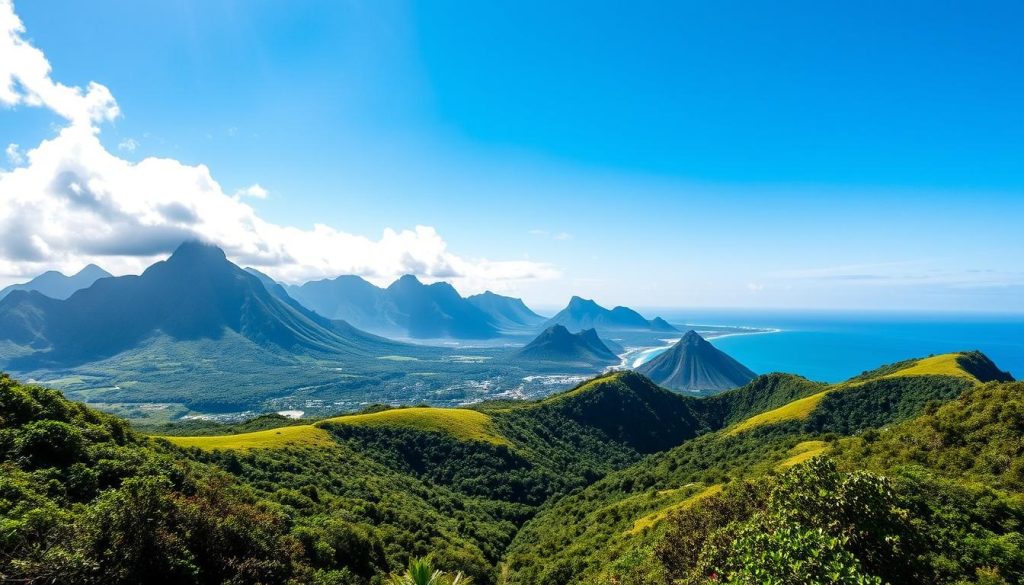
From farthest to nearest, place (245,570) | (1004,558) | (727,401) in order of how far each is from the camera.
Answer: (727,401)
(245,570)
(1004,558)

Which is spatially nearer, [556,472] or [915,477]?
[915,477]

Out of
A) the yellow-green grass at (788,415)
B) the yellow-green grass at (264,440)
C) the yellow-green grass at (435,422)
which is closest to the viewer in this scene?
the yellow-green grass at (264,440)

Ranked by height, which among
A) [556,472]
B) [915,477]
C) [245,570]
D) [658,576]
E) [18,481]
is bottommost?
[556,472]

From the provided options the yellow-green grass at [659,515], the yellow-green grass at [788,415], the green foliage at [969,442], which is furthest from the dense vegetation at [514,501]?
the yellow-green grass at [788,415]

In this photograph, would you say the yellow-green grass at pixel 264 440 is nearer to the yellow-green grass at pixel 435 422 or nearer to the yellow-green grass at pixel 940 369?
the yellow-green grass at pixel 435 422

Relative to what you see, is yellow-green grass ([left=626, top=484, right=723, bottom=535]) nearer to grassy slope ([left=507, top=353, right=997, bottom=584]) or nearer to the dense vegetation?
grassy slope ([left=507, top=353, right=997, bottom=584])

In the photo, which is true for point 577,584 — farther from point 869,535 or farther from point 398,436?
point 398,436

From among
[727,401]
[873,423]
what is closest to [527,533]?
[873,423]

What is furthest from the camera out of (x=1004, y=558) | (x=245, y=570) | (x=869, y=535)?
(x=245, y=570)
